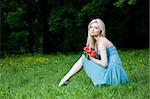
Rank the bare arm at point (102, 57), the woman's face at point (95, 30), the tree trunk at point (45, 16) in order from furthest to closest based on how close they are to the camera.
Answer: the tree trunk at point (45, 16), the woman's face at point (95, 30), the bare arm at point (102, 57)

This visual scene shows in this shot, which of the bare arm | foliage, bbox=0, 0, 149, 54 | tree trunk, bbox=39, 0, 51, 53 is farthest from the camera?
tree trunk, bbox=39, 0, 51, 53

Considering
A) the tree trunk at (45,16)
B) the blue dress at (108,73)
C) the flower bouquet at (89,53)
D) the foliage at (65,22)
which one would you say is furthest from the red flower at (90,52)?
the tree trunk at (45,16)

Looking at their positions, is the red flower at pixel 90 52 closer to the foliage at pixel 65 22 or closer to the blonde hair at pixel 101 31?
the blonde hair at pixel 101 31

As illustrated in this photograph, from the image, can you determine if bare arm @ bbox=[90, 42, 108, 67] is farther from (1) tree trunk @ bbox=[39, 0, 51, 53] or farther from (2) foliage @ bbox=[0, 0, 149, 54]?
(1) tree trunk @ bbox=[39, 0, 51, 53]

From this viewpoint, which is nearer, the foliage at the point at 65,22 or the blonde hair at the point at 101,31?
the blonde hair at the point at 101,31

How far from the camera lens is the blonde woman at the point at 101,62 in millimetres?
8898

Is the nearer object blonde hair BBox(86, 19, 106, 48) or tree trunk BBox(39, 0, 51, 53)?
blonde hair BBox(86, 19, 106, 48)

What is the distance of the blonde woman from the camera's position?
8898 millimetres

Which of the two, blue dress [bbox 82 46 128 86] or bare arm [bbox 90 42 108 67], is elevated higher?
bare arm [bbox 90 42 108 67]

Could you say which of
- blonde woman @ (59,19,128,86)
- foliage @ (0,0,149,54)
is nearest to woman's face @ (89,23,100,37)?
blonde woman @ (59,19,128,86)

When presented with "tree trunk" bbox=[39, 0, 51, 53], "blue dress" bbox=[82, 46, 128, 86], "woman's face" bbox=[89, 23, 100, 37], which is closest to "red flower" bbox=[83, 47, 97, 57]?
"blue dress" bbox=[82, 46, 128, 86]

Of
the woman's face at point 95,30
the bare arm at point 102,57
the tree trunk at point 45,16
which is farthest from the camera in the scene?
the tree trunk at point 45,16

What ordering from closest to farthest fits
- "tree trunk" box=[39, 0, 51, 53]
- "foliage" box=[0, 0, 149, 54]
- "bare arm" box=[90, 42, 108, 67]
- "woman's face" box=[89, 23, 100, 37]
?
"bare arm" box=[90, 42, 108, 67], "woman's face" box=[89, 23, 100, 37], "foliage" box=[0, 0, 149, 54], "tree trunk" box=[39, 0, 51, 53]

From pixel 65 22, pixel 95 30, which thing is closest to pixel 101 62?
pixel 95 30
